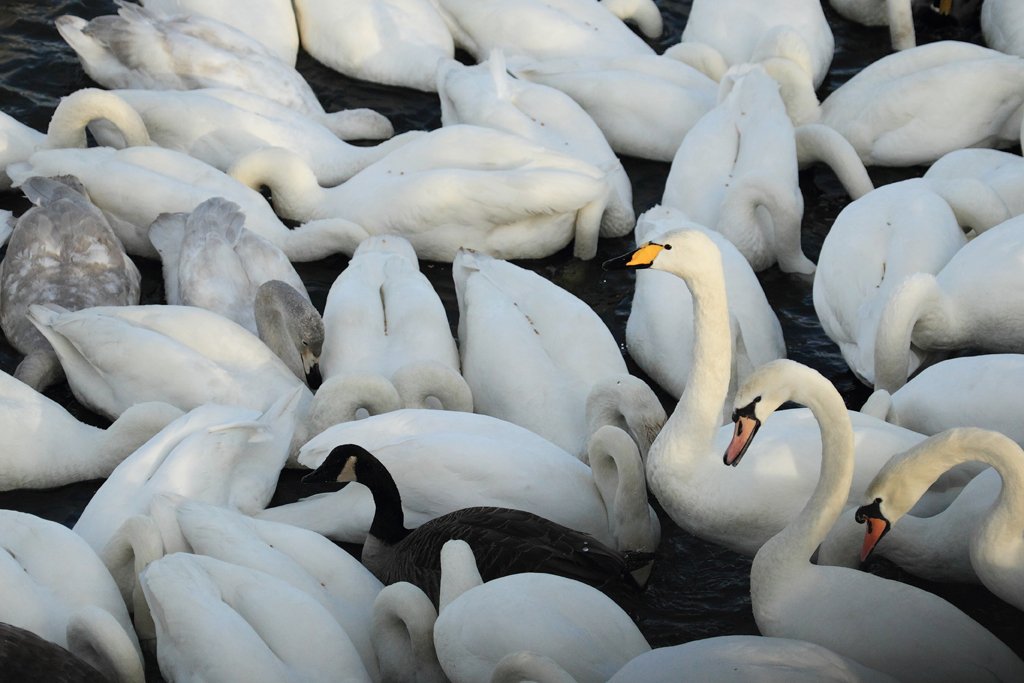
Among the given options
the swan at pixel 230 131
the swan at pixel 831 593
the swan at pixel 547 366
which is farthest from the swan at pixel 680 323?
the swan at pixel 230 131

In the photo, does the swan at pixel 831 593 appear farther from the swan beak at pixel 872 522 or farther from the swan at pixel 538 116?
the swan at pixel 538 116

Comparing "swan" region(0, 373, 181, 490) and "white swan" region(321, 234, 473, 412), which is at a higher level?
"white swan" region(321, 234, 473, 412)

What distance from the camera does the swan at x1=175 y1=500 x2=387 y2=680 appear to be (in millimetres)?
6551

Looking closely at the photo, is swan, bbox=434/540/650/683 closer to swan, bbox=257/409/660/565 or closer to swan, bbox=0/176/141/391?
swan, bbox=257/409/660/565

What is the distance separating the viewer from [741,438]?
20.1 ft

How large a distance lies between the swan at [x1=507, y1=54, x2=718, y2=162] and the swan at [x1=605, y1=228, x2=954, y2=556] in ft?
12.0

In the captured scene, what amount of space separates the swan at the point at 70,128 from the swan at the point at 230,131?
15cm

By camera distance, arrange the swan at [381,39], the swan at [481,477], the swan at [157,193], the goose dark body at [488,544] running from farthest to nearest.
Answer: the swan at [381,39], the swan at [157,193], the swan at [481,477], the goose dark body at [488,544]

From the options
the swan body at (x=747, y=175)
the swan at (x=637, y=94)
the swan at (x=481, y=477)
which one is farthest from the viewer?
the swan at (x=637, y=94)

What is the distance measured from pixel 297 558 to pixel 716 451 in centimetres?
193

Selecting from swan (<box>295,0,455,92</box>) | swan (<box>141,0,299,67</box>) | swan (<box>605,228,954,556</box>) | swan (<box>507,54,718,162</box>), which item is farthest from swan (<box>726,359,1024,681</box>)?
swan (<box>141,0,299,67</box>)

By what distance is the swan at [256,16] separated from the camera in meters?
11.1

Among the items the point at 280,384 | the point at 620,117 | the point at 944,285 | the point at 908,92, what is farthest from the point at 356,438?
the point at 908,92

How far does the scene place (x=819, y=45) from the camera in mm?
11133
